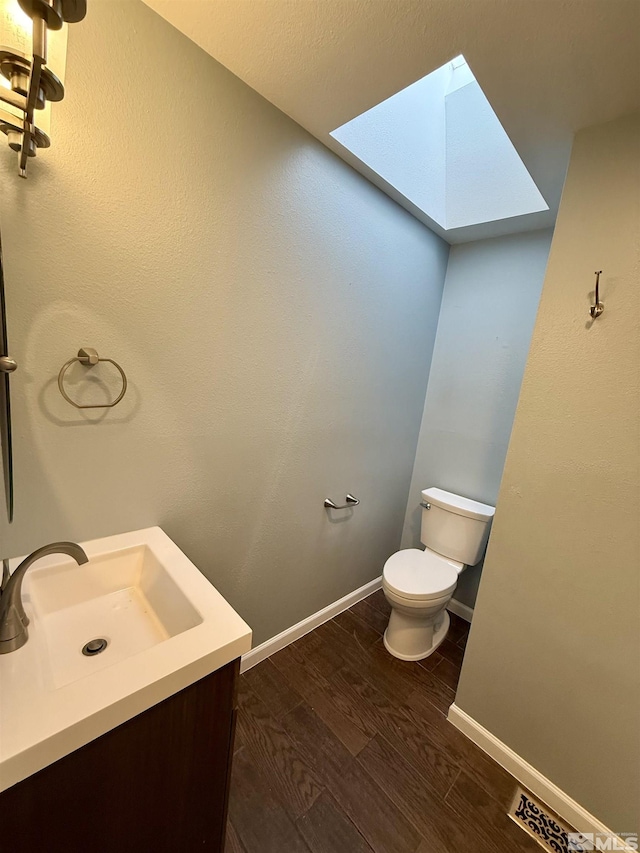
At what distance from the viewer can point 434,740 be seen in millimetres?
1458

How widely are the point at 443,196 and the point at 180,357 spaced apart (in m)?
1.67

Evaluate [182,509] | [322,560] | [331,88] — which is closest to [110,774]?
[182,509]

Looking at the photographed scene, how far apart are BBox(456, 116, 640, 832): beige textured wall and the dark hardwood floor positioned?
0.29m

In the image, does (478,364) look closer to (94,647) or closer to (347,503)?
(347,503)

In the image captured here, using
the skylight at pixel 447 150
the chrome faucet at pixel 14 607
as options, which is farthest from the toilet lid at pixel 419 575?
the skylight at pixel 447 150

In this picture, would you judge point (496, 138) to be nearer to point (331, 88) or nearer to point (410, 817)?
point (331, 88)

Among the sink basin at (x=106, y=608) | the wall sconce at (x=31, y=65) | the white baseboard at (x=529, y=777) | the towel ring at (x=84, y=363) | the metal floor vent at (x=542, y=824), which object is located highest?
the wall sconce at (x=31, y=65)

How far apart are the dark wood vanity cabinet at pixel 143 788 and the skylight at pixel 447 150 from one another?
1916 mm

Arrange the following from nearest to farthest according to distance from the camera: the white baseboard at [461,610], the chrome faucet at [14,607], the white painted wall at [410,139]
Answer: the chrome faucet at [14,607]
the white painted wall at [410,139]
the white baseboard at [461,610]

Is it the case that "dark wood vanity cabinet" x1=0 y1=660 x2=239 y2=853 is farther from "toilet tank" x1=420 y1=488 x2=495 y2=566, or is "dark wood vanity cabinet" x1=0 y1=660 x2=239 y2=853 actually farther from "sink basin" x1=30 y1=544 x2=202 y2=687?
"toilet tank" x1=420 y1=488 x2=495 y2=566

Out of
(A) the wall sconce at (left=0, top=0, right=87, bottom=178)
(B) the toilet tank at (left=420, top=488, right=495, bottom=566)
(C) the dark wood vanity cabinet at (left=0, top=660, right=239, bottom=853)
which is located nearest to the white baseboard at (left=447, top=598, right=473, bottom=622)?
(B) the toilet tank at (left=420, top=488, right=495, bottom=566)

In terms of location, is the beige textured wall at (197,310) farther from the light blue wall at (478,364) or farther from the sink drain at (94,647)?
the light blue wall at (478,364)

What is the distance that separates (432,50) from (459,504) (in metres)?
1.91

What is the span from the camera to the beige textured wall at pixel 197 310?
3.00ft
